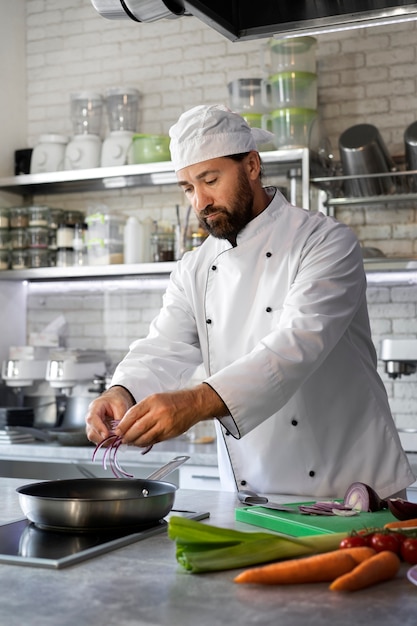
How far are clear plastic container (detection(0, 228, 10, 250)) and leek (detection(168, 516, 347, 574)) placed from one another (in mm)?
3585

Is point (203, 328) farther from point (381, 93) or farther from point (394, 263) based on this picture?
point (381, 93)

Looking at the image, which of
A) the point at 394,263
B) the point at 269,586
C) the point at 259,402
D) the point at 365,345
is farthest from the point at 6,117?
the point at 269,586

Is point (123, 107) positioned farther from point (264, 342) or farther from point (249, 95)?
point (264, 342)

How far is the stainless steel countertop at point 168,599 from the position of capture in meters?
1.17

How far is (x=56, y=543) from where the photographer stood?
161 centimetres

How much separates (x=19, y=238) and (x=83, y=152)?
0.57m

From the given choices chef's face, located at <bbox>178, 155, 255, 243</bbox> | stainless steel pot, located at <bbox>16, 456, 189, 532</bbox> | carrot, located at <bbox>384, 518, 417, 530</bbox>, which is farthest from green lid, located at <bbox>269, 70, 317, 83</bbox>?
carrot, located at <bbox>384, 518, 417, 530</bbox>

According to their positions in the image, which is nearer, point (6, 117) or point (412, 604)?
point (412, 604)

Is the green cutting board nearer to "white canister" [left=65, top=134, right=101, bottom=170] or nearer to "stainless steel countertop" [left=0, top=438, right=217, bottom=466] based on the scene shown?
"stainless steel countertop" [left=0, top=438, right=217, bottom=466]

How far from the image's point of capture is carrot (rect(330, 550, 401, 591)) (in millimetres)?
1288

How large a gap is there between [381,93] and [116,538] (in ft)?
10.5

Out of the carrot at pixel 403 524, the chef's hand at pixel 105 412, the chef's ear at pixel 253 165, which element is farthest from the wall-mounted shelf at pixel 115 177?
the carrot at pixel 403 524

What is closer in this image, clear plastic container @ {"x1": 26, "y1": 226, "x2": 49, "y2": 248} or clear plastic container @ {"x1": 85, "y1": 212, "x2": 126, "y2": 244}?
clear plastic container @ {"x1": 85, "y1": 212, "x2": 126, "y2": 244}

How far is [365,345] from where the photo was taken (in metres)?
2.46
